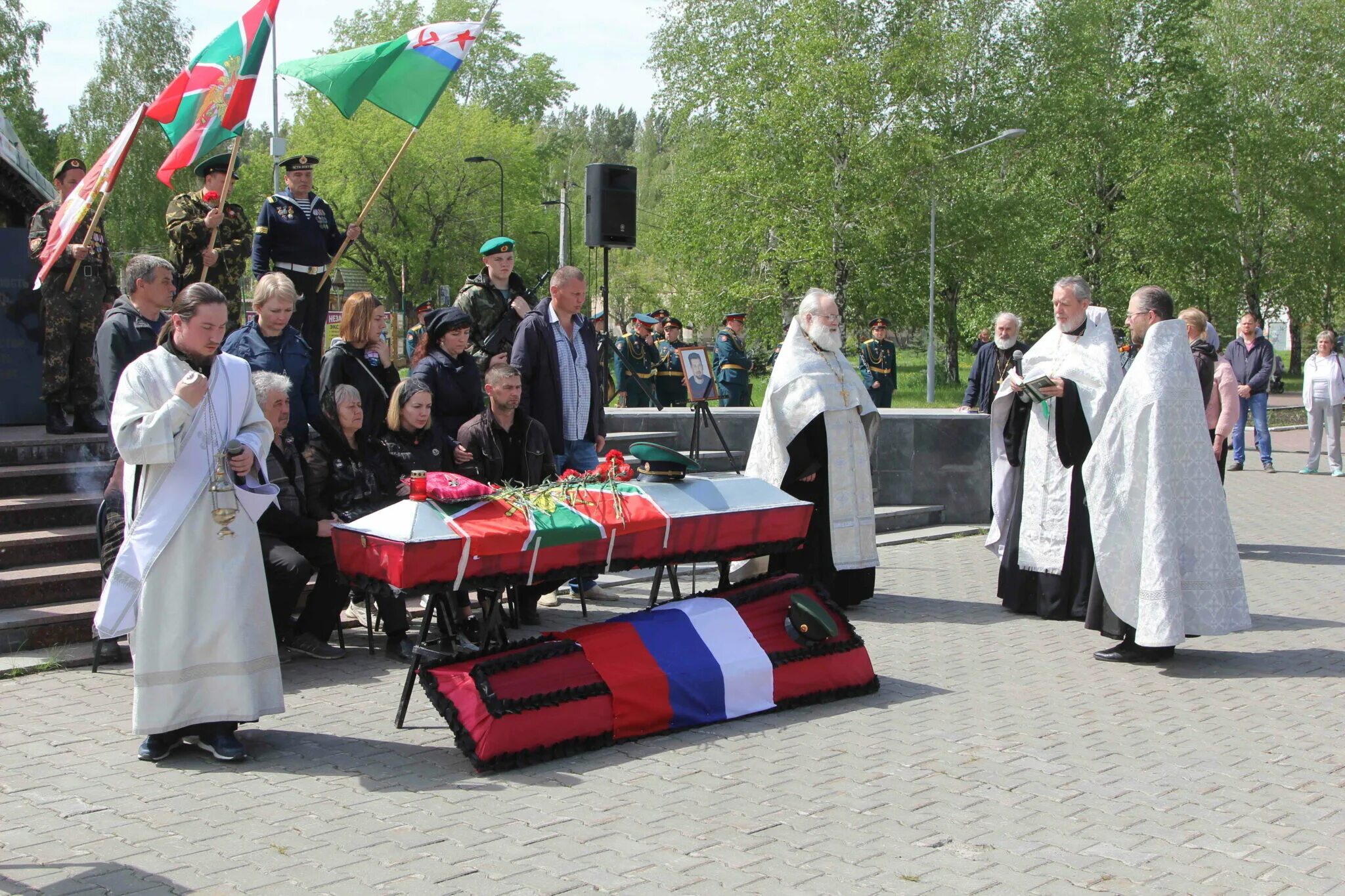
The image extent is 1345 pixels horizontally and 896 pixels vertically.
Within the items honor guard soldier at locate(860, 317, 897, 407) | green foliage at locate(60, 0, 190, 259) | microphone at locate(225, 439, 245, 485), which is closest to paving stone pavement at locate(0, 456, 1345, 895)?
microphone at locate(225, 439, 245, 485)

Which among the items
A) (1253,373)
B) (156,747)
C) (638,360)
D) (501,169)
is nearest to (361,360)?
(156,747)

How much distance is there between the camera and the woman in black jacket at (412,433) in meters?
7.25

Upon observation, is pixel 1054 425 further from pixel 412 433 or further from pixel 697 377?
pixel 697 377

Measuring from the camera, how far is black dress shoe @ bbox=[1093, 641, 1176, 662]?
695 cm

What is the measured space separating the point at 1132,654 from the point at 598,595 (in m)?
3.48

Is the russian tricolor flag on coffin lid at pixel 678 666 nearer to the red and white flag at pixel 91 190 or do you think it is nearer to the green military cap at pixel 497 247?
the red and white flag at pixel 91 190

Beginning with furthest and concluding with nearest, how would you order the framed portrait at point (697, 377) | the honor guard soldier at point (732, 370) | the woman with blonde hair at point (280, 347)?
the honor guard soldier at point (732, 370)
the framed portrait at point (697, 377)
the woman with blonde hair at point (280, 347)

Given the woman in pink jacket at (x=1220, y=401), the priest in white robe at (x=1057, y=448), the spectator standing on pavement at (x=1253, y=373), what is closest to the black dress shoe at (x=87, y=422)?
the priest in white robe at (x=1057, y=448)

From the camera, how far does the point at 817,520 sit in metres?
8.41

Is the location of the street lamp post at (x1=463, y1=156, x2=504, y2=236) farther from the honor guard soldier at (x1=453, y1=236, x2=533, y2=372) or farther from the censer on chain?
the censer on chain

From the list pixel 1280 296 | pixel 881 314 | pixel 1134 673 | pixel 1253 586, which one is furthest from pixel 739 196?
pixel 1134 673

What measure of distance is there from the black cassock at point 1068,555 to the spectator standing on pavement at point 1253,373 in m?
9.45

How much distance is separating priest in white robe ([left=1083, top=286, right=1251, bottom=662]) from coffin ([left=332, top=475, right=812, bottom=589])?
1819 millimetres

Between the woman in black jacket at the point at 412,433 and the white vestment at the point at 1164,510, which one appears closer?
the white vestment at the point at 1164,510
